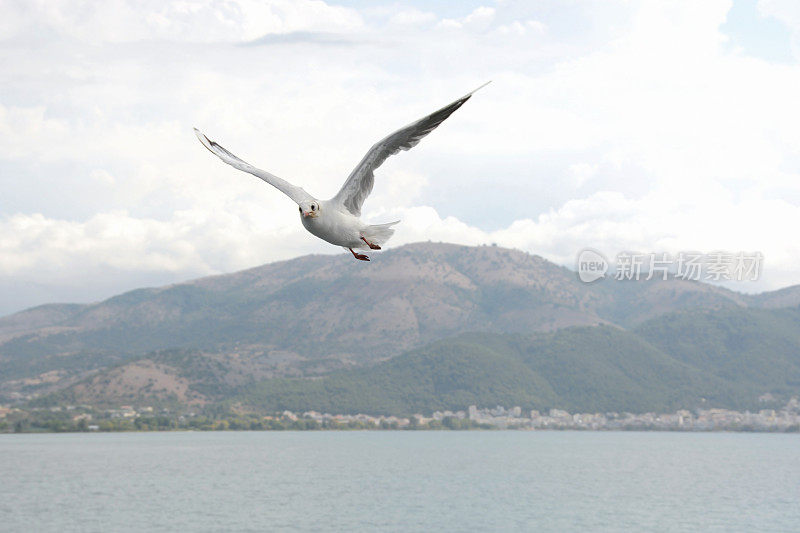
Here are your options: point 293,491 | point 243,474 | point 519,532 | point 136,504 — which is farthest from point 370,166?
point 243,474

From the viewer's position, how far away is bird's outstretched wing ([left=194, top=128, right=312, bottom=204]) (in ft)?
32.7

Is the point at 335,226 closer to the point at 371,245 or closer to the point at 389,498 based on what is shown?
the point at 371,245

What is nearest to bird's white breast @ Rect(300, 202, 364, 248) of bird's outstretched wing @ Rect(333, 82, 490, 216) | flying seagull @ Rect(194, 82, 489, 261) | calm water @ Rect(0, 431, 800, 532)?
flying seagull @ Rect(194, 82, 489, 261)

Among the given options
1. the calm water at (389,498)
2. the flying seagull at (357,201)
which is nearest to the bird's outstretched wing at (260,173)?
the flying seagull at (357,201)

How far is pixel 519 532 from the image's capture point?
103 metres

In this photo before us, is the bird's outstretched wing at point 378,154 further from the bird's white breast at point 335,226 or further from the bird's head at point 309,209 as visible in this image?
the bird's head at point 309,209

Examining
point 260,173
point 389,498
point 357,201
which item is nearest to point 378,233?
point 357,201

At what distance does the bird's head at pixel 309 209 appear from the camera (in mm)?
9008

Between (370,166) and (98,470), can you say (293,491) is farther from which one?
(370,166)

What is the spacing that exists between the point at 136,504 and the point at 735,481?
113 meters

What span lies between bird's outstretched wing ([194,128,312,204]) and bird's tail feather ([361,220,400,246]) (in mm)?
783

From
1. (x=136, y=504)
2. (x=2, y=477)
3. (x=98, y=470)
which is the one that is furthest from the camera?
(x=98, y=470)

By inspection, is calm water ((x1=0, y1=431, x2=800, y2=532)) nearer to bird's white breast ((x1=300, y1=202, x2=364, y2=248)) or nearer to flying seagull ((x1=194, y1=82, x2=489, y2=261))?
flying seagull ((x1=194, y1=82, x2=489, y2=261))

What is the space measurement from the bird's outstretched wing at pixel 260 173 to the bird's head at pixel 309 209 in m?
0.26
